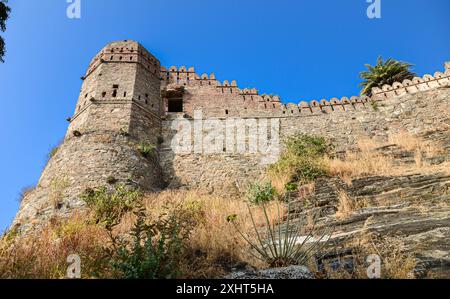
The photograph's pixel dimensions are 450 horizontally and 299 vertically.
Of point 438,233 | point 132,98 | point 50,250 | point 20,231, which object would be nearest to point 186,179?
point 132,98

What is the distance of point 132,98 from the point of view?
14.0 meters

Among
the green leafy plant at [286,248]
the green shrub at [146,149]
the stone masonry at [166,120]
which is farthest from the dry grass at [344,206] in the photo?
the green shrub at [146,149]

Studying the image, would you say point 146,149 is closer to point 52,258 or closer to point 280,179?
point 280,179

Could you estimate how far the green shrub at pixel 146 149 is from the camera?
40.7 ft

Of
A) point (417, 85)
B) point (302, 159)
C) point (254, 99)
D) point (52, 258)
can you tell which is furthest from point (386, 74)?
point (52, 258)

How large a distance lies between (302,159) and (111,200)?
249 inches

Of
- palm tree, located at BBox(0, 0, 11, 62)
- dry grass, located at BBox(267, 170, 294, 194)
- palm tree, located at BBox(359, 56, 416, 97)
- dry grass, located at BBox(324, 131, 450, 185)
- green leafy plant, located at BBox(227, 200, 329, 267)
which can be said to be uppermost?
palm tree, located at BBox(359, 56, 416, 97)

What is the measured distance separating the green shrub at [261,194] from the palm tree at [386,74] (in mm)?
14137

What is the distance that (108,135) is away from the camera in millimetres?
12273

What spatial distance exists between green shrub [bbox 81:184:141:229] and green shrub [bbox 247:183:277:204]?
130 inches

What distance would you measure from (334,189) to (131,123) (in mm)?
8197

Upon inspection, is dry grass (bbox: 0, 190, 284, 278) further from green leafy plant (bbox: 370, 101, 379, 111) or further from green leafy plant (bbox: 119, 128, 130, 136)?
green leafy plant (bbox: 370, 101, 379, 111)

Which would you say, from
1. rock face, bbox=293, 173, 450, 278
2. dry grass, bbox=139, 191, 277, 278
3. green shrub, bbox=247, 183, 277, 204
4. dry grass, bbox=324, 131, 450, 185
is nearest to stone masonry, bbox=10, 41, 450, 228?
dry grass, bbox=324, 131, 450, 185

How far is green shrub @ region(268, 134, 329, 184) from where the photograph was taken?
34.8 ft
